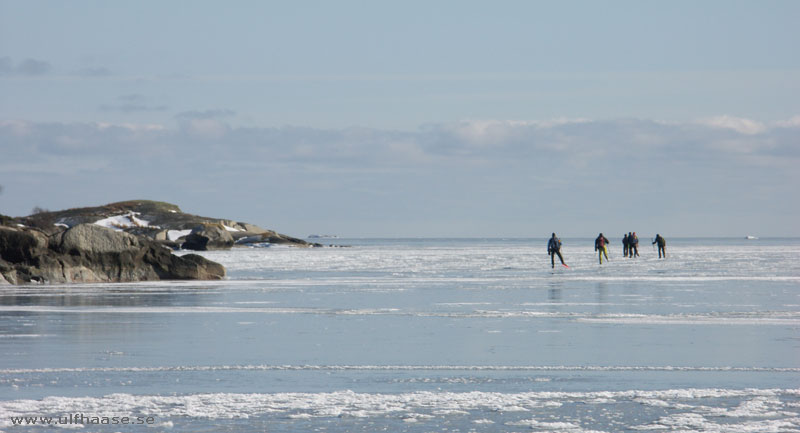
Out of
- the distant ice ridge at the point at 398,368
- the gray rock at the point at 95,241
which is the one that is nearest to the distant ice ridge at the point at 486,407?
the distant ice ridge at the point at 398,368

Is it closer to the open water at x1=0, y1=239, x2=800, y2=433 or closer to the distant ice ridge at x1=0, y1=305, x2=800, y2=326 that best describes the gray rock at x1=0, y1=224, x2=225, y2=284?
the open water at x1=0, y1=239, x2=800, y2=433

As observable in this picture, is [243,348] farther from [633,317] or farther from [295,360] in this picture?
[633,317]

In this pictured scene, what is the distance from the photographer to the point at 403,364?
11.8 meters

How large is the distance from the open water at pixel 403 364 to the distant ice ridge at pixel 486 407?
28 millimetres

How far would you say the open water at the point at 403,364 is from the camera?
8375 mm

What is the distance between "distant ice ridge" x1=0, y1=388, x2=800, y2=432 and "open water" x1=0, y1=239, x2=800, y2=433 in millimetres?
28

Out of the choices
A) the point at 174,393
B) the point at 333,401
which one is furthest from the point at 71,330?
the point at 333,401

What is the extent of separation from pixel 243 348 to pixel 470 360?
3.23 m

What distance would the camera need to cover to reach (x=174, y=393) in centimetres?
962

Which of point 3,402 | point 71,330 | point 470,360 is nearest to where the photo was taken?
point 3,402

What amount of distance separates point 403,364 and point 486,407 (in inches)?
116

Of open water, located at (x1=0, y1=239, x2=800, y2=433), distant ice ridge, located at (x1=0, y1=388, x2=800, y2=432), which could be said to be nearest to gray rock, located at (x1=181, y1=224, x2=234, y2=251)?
open water, located at (x1=0, y1=239, x2=800, y2=433)

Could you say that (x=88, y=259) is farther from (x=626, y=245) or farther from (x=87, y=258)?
(x=626, y=245)

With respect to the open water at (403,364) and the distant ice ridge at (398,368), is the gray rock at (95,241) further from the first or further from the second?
the distant ice ridge at (398,368)
